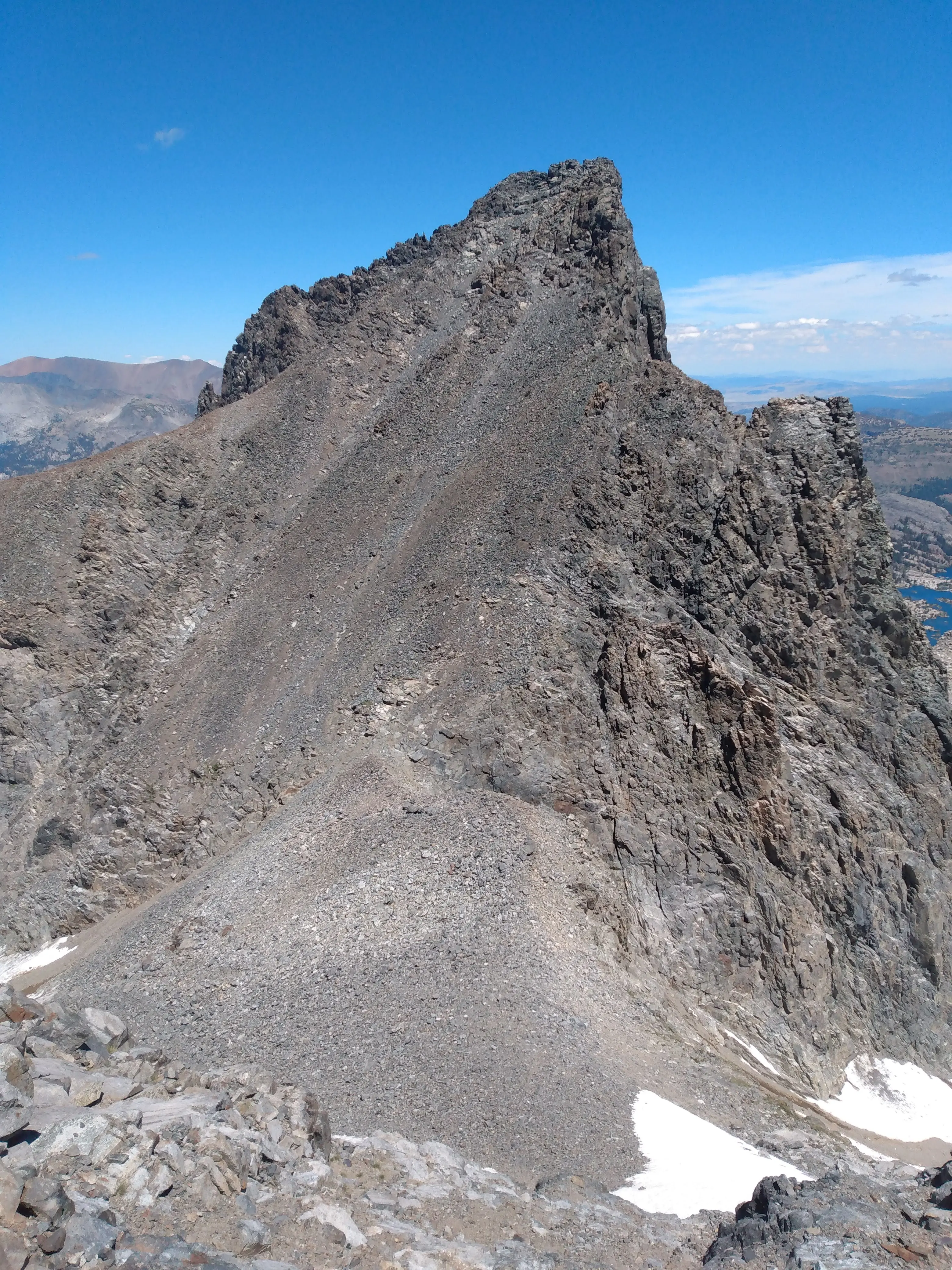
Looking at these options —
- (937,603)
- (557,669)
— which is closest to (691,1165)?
(557,669)

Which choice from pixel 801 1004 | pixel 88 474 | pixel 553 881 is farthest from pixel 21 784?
pixel 801 1004

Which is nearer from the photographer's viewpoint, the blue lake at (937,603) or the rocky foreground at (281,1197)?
the rocky foreground at (281,1197)

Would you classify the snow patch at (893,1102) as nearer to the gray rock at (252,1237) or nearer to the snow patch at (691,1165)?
the snow patch at (691,1165)

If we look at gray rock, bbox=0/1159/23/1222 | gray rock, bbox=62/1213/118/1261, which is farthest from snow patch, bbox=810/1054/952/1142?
gray rock, bbox=0/1159/23/1222

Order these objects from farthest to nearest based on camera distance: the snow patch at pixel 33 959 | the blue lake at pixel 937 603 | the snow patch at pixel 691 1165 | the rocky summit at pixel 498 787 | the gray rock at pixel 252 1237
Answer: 1. the blue lake at pixel 937 603
2. the snow patch at pixel 33 959
3. the rocky summit at pixel 498 787
4. the snow patch at pixel 691 1165
5. the gray rock at pixel 252 1237

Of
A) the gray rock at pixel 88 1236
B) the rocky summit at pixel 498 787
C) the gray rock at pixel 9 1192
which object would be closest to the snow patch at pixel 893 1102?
the rocky summit at pixel 498 787

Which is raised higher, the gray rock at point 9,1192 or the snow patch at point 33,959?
the gray rock at point 9,1192

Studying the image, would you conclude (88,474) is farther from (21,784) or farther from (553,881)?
(553,881)
